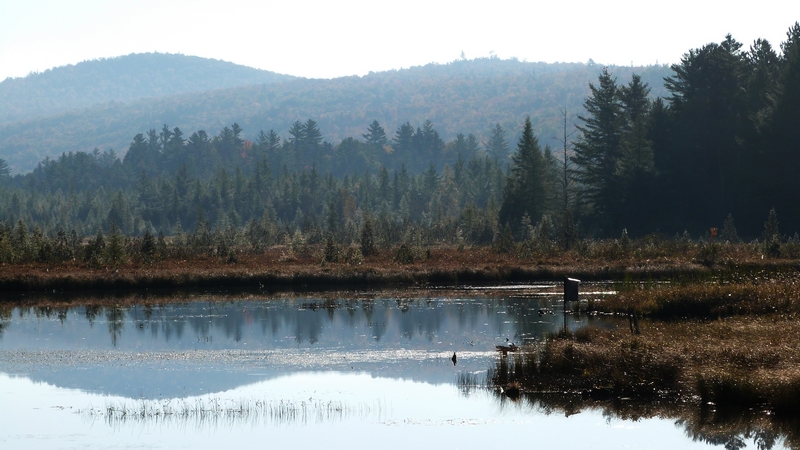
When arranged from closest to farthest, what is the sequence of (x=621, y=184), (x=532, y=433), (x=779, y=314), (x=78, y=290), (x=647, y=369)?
(x=532, y=433), (x=647, y=369), (x=779, y=314), (x=78, y=290), (x=621, y=184)

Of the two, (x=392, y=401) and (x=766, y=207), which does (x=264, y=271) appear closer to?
(x=392, y=401)

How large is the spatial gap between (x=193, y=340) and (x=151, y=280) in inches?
623

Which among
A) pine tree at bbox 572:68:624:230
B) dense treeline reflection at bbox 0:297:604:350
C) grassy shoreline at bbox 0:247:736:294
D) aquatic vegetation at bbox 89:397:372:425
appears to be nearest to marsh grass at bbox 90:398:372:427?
aquatic vegetation at bbox 89:397:372:425

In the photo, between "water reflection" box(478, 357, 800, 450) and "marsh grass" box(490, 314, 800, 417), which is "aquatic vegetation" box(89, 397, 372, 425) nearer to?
"water reflection" box(478, 357, 800, 450)

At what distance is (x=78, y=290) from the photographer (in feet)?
149

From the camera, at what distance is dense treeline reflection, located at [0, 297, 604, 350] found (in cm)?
3092

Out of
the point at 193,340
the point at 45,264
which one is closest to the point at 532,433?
the point at 193,340

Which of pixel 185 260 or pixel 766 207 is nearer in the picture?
pixel 185 260

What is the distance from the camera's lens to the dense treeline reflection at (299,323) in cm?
3092

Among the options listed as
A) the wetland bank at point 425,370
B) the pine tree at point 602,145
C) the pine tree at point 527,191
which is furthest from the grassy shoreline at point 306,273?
the pine tree at point 602,145

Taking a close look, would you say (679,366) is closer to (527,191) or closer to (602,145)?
(527,191)

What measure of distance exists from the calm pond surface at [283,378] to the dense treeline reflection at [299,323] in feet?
0.29

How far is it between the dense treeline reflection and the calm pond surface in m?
0.09

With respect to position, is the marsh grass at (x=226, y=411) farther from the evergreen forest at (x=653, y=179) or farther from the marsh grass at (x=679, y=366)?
the evergreen forest at (x=653, y=179)
